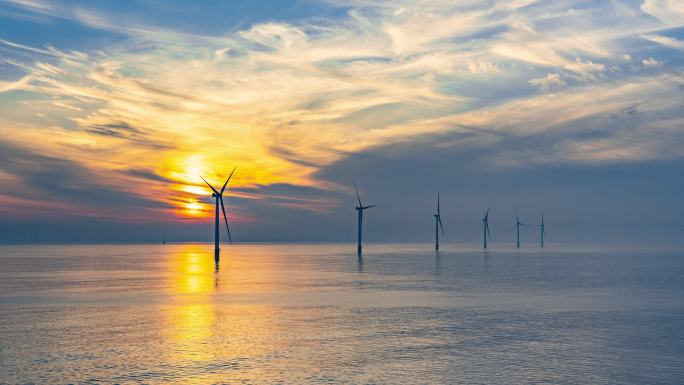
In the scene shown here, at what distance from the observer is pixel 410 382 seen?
22.7 metres

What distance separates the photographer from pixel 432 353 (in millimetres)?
28094

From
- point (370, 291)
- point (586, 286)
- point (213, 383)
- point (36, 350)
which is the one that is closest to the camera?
point (213, 383)

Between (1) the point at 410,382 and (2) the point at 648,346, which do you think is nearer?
(1) the point at 410,382

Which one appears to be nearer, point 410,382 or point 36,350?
point 410,382

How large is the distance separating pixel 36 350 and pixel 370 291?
37.8 m

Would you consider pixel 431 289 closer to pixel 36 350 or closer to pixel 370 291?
pixel 370 291

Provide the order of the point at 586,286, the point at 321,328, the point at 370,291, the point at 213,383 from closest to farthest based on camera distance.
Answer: the point at 213,383
the point at 321,328
the point at 370,291
the point at 586,286

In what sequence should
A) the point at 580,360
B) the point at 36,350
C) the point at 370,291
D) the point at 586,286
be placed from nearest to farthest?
the point at 580,360
the point at 36,350
the point at 370,291
the point at 586,286

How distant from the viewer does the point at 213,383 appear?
22.5 metres

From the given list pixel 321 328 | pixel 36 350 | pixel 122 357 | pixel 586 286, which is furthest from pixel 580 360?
pixel 586 286

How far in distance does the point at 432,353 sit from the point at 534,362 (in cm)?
432

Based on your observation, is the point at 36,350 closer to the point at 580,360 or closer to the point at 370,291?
the point at 580,360

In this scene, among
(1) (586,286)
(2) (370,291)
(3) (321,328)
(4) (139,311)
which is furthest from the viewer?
(1) (586,286)

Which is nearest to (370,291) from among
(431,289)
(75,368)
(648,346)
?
(431,289)
